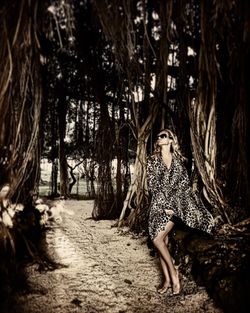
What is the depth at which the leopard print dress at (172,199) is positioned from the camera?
2.35m

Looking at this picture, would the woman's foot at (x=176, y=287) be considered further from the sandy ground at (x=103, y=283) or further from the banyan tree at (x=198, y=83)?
the banyan tree at (x=198, y=83)

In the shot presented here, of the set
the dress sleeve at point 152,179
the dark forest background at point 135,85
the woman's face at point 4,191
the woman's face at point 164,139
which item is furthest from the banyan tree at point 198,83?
the woman's face at point 4,191

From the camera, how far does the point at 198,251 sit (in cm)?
242

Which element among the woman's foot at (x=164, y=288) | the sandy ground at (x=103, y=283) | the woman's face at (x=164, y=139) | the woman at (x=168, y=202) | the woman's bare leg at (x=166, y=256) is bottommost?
the sandy ground at (x=103, y=283)

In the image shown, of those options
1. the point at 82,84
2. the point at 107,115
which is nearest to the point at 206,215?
the point at 107,115

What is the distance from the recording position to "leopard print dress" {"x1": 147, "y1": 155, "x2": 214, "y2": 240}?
92.7 inches

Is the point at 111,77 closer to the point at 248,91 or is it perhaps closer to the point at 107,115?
the point at 107,115

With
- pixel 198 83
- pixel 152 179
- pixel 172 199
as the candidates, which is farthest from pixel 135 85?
pixel 172 199

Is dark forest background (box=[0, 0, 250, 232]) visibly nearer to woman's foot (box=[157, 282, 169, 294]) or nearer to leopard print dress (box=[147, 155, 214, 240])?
leopard print dress (box=[147, 155, 214, 240])

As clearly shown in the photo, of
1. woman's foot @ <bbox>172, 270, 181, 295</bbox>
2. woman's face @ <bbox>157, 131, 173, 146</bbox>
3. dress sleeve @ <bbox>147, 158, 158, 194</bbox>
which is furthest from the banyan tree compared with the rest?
woman's foot @ <bbox>172, 270, 181, 295</bbox>

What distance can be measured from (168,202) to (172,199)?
43mm

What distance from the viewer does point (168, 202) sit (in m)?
2.38

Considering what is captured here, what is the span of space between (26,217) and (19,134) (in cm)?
165

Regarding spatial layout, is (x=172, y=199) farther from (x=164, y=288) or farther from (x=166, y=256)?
(x=164, y=288)
